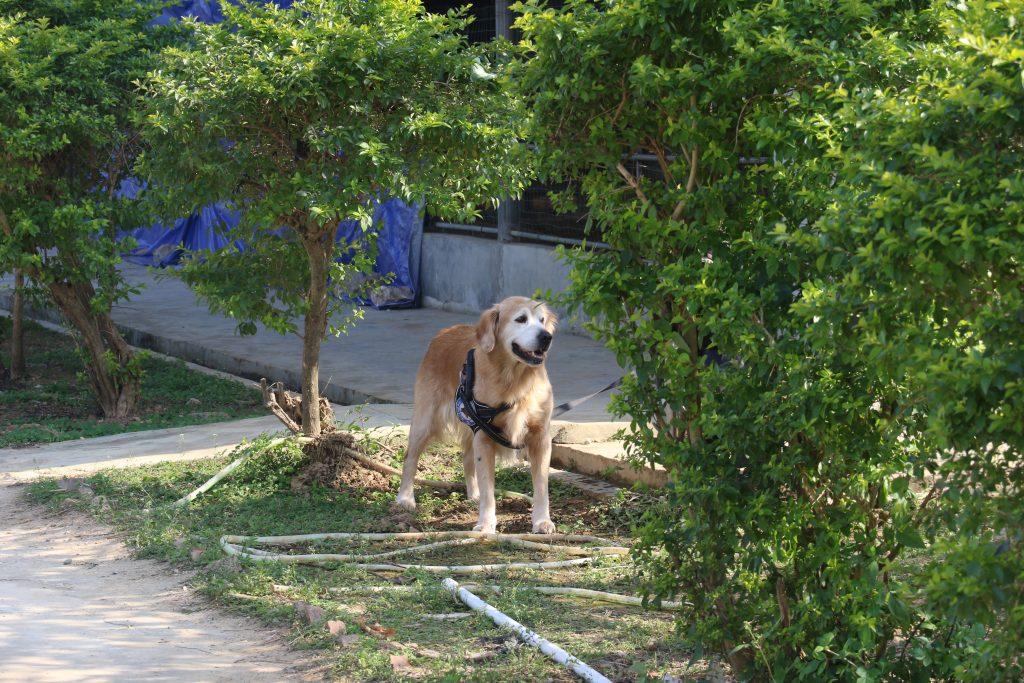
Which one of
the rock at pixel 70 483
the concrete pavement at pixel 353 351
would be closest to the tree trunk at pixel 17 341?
the concrete pavement at pixel 353 351

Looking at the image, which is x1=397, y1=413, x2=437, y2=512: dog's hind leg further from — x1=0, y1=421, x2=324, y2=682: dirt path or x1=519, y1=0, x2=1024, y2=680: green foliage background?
x1=519, y1=0, x2=1024, y2=680: green foliage background

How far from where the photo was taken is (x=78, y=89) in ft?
31.8

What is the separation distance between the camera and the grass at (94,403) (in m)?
10.0

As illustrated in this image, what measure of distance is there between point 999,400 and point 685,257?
139 cm

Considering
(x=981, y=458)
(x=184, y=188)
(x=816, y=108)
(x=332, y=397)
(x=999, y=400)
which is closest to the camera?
(x=999, y=400)

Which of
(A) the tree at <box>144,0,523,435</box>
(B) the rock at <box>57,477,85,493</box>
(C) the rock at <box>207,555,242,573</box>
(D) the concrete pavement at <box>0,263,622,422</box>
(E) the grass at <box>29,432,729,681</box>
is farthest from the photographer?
(D) the concrete pavement at <box>0,263,622,422</box>

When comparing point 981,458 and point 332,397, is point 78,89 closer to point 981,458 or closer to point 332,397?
point 332,397

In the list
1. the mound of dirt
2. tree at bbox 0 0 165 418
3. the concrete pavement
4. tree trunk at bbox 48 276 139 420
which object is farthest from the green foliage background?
tree trunk at bbox 48 276 139 420

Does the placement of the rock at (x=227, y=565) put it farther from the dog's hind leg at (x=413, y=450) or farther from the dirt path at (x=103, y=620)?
the dog's hind leg at (x=413, y=450)

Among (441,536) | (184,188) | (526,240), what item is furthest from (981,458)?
(526,240)

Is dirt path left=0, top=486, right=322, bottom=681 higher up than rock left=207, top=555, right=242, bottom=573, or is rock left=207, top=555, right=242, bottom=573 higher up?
rock left=207, top=555, right=242, bottom=573

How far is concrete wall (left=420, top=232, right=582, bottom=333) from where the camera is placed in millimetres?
14031

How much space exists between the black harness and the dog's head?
0.73 ft

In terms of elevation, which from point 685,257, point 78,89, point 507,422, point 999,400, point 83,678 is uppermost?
point 78,89
